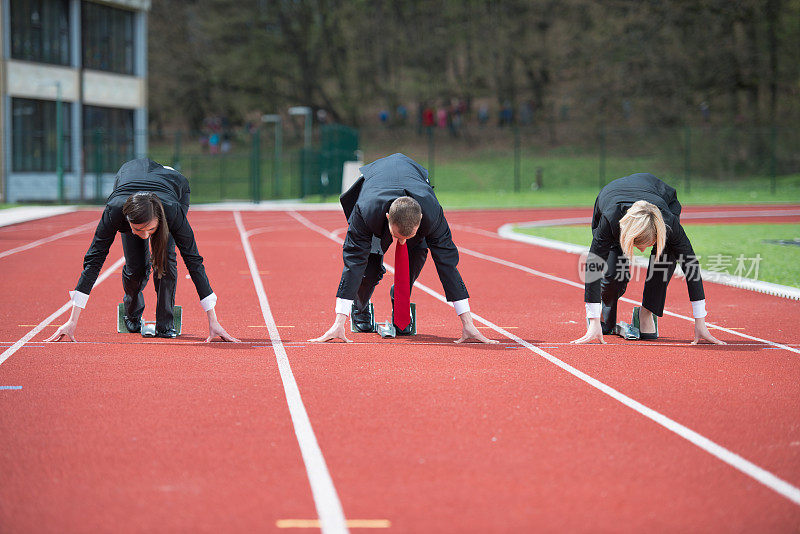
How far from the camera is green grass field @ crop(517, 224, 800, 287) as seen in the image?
13430 millimetres

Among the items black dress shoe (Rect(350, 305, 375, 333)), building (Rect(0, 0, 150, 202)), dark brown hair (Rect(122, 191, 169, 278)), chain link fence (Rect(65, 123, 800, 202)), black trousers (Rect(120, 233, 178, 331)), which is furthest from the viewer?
chain link fence (Rect(65, 123, 800, 202))

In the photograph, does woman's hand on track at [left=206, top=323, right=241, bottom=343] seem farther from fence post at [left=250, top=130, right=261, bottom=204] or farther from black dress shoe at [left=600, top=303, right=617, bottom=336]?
fence post at [left=250, top=130, right=261, bottom=204]

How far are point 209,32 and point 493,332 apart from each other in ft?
188

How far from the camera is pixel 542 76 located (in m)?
60.7

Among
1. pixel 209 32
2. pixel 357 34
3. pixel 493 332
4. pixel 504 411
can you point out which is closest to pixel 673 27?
pixel 357 34

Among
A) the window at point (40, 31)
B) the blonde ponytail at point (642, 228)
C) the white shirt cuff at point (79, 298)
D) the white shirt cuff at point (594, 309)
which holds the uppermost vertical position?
the window at point (40, 31)

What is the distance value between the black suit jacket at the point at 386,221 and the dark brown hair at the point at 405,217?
0.44 meters

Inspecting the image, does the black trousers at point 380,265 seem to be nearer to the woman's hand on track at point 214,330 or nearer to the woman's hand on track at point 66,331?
the woman's hand on track at point 214,330

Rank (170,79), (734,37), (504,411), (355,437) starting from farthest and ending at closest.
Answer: (170,79), (734,37), (504,411), (355,437)

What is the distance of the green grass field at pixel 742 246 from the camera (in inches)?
529

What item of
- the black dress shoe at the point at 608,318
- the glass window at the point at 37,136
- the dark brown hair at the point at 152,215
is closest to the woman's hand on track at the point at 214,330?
the dark brown hair at the point at 152,215

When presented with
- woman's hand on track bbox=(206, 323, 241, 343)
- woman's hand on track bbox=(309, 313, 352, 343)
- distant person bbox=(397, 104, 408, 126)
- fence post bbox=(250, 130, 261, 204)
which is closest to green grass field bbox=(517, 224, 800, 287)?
woman's hand on track bbox=(309, 313, 352, 343)

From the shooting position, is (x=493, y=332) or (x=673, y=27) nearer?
(x=493, y=332)

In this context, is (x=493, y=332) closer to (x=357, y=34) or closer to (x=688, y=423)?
(x=688, y=423)
